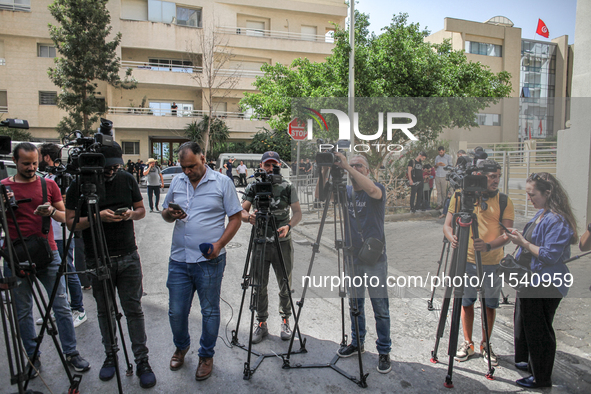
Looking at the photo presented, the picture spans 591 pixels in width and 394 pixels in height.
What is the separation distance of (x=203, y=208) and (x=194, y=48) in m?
29.3

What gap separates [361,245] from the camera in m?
3.69

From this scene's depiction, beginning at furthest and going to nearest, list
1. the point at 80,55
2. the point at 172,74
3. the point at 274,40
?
the point at 274,40 → the point at 172,74 → the point at 80,55

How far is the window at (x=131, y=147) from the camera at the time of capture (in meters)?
29.5

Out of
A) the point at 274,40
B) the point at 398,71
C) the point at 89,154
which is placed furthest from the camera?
the point at 274,40

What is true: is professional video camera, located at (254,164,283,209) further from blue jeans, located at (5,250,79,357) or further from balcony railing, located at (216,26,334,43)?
balcony railing, located at (216,26,334,43)

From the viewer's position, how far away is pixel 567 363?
12.0ft

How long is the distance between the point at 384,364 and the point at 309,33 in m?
33.5

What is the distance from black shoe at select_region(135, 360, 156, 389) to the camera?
3.25 m

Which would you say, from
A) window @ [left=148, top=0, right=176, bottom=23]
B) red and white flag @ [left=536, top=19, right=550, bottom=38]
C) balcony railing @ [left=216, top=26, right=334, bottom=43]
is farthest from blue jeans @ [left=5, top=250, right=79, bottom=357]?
window @ [left=148, top=0, right=176, bottom=23]

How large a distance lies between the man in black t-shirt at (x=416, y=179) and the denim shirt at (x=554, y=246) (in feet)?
5.00

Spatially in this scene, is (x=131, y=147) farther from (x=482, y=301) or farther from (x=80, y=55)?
(x=482, y=301)

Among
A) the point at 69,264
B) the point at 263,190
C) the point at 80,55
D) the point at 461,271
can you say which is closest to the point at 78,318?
the point at 69,264

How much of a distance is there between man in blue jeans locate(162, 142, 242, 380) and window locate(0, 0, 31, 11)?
32.1 metres

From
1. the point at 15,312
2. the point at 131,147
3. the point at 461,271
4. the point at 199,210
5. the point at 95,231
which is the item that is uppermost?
the point at 131,147
